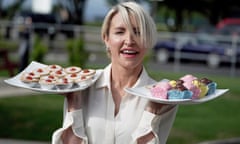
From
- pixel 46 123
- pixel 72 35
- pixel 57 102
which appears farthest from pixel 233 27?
pixel 46 123

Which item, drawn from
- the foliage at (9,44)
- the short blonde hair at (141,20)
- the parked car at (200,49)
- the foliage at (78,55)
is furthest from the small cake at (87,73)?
the foliage at (9,44)

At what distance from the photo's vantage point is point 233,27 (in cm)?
2584

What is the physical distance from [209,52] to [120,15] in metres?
21.2

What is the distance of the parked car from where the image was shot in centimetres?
2306

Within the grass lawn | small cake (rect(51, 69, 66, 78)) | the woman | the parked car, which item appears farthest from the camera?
the parked car

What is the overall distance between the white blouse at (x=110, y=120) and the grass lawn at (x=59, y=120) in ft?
19.6

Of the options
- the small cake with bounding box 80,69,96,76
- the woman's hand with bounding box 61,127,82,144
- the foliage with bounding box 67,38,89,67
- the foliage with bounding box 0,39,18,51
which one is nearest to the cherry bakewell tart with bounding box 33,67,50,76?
the small cake with bounding box 80,69,96,76

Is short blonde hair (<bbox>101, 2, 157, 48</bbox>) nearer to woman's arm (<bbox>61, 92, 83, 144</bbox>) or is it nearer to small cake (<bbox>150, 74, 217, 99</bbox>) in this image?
small cake (<bbox>150, 74, 217, 99</bbox>)

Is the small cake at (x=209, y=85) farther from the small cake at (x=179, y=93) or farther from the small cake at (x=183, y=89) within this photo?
the small cake at (x=179, y=93)

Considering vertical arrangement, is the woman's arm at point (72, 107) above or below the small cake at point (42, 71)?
below

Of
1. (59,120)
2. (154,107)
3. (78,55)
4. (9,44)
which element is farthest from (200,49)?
(154,107)

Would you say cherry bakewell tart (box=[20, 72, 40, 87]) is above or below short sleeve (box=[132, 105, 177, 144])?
above

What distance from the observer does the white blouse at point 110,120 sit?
2.63m

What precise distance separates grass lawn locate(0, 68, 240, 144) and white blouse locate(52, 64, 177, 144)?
19.6ft
